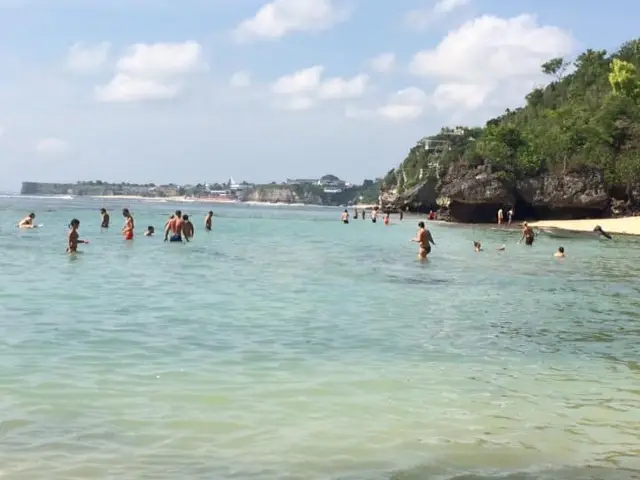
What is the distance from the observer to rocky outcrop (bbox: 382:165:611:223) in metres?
80.8

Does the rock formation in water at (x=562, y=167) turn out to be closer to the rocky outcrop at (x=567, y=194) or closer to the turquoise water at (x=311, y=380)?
the rocky outcrop at (x=567, y=194)

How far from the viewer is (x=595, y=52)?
430 feet

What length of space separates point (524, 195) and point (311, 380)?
78660 mm

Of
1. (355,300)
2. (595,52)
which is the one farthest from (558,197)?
(355,300)

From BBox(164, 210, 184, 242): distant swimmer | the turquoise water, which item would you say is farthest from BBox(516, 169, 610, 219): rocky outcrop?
the turquoise water

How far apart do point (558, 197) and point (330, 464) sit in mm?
79684

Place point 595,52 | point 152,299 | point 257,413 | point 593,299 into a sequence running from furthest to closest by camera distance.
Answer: point 595,52, point 593,299, point 152,299, point 257,413

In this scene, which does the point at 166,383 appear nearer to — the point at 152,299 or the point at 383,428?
the point at 383,428

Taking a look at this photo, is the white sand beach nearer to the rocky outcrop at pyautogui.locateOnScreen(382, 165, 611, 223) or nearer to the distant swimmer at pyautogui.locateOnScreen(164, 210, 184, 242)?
the rocky outcrop at pyautogui.locateOnScreen(382, 165, 611, 223)

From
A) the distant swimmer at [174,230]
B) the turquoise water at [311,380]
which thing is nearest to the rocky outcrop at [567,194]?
the distant swimmer at [174,230]

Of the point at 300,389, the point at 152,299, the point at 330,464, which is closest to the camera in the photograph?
the point at 330,464

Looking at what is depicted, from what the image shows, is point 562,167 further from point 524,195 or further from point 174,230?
point 174,230

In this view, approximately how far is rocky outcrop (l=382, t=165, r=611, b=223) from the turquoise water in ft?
202

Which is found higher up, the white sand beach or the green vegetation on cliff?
the green vegetation on cliff
